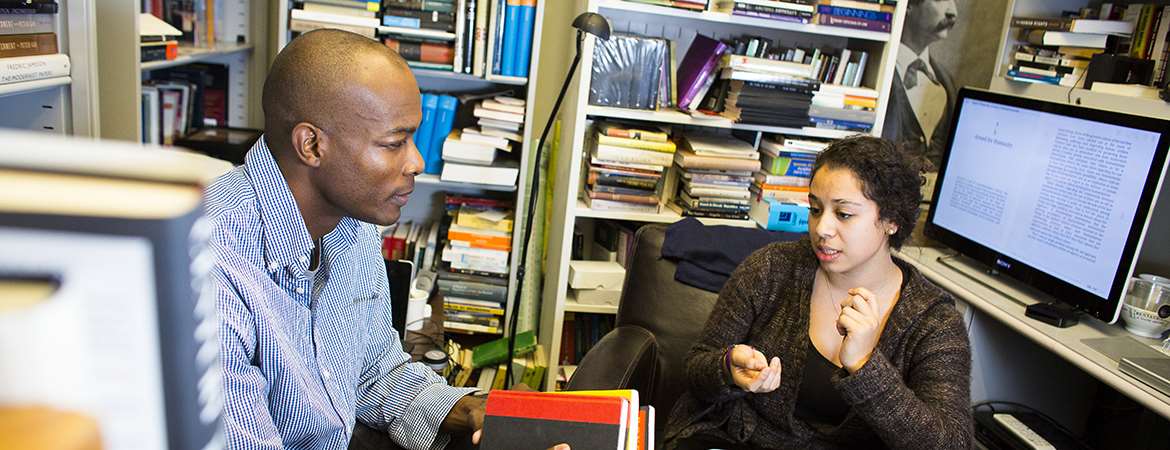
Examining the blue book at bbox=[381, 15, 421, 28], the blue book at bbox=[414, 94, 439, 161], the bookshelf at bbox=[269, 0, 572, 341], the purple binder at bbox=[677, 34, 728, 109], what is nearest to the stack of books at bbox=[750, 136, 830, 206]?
the purple binder at bbox=[677, 34, 728, 109]

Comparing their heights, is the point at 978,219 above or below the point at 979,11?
below

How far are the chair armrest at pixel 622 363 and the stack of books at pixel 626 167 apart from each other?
676 mm

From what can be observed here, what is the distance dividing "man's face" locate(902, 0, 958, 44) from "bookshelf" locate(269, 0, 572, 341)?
1196mm

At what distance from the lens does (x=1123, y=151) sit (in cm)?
198

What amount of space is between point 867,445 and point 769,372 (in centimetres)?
32

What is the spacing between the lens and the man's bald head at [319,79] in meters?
1.20

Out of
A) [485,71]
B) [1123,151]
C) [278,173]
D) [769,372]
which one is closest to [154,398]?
[278,173]

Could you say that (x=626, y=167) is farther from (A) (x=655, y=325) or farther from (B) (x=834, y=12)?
(B) (x=834, y=12)

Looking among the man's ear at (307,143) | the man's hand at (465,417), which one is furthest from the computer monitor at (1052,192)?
the man's ear at (307,143)

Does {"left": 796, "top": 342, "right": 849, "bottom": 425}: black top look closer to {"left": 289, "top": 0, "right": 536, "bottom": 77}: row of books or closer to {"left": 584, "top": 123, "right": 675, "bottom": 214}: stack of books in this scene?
{"left": 584, "top": 123, "right": 675, "bottom": 214}: stack of books

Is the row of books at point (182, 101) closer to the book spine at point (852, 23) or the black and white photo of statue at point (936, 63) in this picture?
the book spine at point (852, 23)

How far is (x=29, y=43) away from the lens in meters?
1.46

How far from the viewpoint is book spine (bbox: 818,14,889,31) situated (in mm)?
2664

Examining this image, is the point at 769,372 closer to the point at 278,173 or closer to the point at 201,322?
the point at 278,173
